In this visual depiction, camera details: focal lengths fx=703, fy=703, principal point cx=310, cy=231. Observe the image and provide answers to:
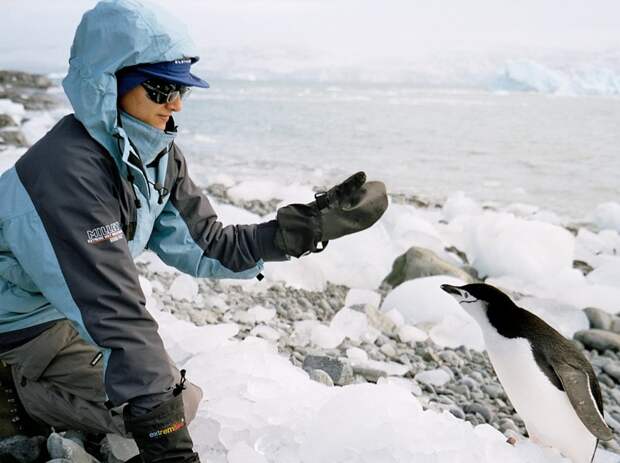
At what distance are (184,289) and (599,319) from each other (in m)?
2.73

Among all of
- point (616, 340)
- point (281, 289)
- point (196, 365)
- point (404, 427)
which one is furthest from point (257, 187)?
point (404, 427)

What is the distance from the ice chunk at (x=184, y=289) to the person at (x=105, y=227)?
2.05 m

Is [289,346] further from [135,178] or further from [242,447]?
[135,178]

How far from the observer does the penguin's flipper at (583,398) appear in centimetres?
227

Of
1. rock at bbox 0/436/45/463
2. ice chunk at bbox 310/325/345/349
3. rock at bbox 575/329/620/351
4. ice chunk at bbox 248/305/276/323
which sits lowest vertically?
rock at bbox 575/329/620/351

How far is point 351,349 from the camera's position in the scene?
3.54 m

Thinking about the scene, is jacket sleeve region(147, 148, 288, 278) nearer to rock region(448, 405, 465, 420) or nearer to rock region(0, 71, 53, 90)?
rock region(448, 405, 465, 420)

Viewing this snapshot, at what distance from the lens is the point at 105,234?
68.6 inches

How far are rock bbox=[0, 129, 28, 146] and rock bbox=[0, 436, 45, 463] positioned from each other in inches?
367

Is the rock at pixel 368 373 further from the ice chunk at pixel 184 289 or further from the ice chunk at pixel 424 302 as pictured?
the ice chunk at pixel 184 289

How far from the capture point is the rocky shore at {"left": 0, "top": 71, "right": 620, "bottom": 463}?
218 cm

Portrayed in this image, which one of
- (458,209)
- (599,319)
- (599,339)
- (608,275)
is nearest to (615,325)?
(599,319)

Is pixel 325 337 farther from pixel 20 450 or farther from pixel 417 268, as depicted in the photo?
pixel 20 450

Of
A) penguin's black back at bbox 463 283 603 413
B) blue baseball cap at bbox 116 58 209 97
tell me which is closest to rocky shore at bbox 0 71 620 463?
penguin's black back at bbox 463 283 603 413
